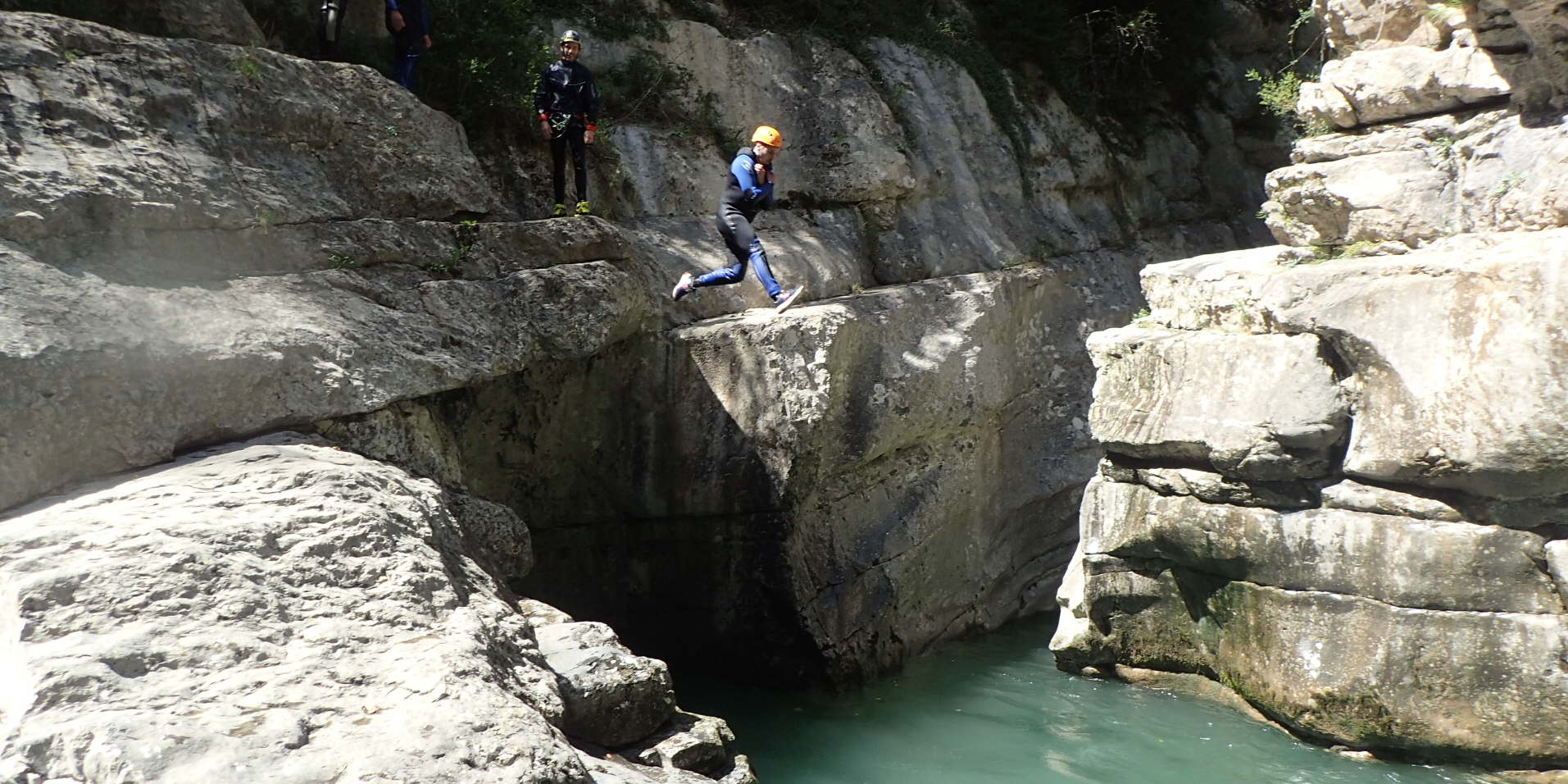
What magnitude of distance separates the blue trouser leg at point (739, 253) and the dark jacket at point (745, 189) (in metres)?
Result: 0.07

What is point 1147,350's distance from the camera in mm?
7871

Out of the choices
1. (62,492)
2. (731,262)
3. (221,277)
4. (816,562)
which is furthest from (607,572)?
(62,492)

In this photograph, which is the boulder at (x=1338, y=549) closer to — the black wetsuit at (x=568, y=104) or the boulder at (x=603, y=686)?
the boulder at (x=603, y=686)

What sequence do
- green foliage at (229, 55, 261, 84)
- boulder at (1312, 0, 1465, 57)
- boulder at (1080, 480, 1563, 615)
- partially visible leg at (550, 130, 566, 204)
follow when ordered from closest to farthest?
1. green foliage at (229, 55, 261, 84)
2. boulder at (1080, 480, 1563, 615)
3. boulder at (1312, 0, 1465, 57)
4. partially visible leg at (550, 130, 566, 204)

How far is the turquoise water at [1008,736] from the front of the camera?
679 cm

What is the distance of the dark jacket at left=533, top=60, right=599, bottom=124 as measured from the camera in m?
8.09

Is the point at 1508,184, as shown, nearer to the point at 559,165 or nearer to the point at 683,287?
the point at 683,287

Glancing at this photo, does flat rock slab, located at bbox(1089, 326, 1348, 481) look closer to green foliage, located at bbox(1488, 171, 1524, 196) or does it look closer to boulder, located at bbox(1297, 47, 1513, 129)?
green foliage, located at bbox(1488, 171, 1524, 196)

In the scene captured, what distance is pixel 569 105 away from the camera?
26.6ft

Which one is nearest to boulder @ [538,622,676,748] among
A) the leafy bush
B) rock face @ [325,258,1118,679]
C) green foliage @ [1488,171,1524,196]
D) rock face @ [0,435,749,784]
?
rock face @ [0,435,749,784]

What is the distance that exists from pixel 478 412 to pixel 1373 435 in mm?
5228

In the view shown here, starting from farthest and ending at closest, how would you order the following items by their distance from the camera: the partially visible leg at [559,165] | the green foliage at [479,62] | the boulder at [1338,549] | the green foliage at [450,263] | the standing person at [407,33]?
1. the green foliage at [479,62]
2. the partially visible leg at [559,165]
3. the standing person at [407,33]
4. the green foliage at [450,263]
5. the boulder at [1338,549]

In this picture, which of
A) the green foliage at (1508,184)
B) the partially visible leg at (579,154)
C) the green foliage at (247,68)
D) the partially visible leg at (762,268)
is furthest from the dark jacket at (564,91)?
the green foliage at (1508,184)

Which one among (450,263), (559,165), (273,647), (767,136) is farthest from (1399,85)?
(273,647)
